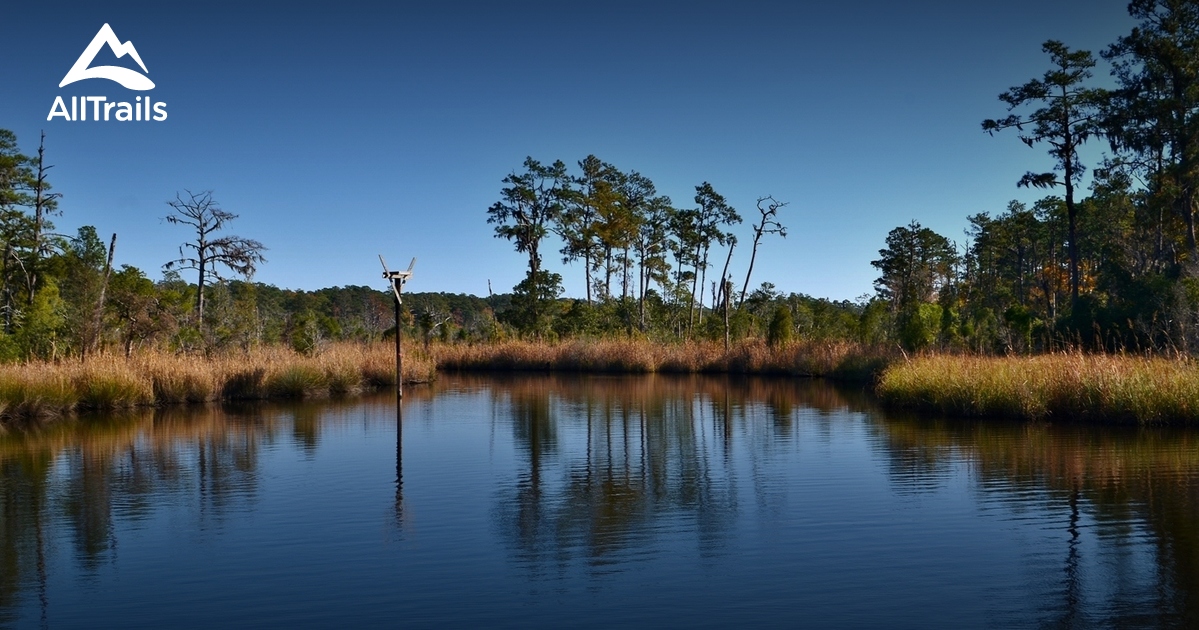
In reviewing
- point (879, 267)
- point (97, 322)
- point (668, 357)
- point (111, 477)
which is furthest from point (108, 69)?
point (879, 267)

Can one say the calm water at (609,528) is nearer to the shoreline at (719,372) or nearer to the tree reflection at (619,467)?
the tree reflection at (619,467)

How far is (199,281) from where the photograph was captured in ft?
97.0

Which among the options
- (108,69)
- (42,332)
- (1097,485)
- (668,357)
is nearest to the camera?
(1097,485)

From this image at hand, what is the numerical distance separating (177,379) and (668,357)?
1874cm

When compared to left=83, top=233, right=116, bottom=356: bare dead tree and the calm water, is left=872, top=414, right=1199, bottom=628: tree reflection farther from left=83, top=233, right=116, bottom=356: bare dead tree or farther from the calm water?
left=83, top=233, right=116, bottom=356: bare dead tree

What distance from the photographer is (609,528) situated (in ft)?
26.6

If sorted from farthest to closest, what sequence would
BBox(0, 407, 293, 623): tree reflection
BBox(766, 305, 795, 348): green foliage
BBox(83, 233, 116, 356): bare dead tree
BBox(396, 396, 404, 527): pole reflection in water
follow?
BBox(766, 305, 795, 348): green foliage, BBox(83, 233, 116, 356): bare dead tree, BBox(396, 396, 404, 527): pole reflection in water, BBox(0, 407, 293, 623): tree reflection

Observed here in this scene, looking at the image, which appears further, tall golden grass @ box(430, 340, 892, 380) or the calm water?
tall golden grass @ box(430, 340, 892, 380)

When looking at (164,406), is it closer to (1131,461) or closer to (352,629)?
(352,629)

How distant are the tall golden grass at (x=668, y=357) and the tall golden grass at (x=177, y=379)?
10.0m

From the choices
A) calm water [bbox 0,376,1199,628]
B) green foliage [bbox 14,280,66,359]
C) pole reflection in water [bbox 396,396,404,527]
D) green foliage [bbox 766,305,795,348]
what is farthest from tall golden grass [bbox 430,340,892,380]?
pole reflection in water [bbox 396,396,404,527]

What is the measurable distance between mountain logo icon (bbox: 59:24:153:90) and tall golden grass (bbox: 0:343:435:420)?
248 inches

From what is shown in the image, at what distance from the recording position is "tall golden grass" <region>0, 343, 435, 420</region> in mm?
18391

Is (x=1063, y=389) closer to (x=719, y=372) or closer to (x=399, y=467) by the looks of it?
(x=399, y=467)
